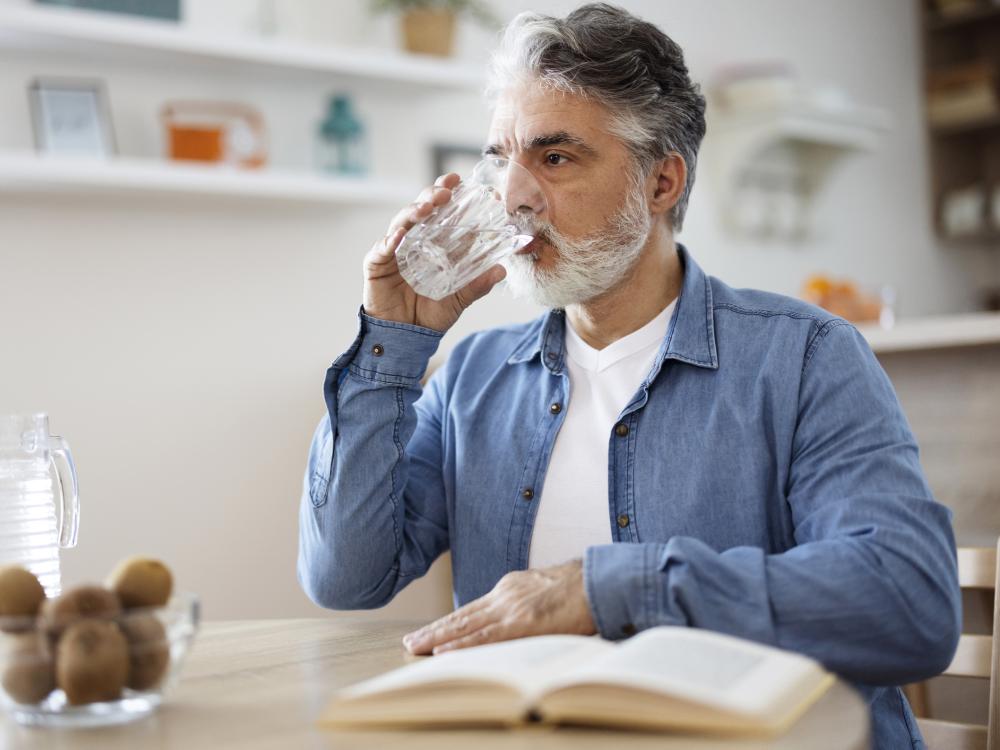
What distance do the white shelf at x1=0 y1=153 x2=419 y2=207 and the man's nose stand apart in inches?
41.4

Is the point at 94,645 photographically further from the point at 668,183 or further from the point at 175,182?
the point at 175,182

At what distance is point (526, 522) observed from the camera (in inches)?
58.7

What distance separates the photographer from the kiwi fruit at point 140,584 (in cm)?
88

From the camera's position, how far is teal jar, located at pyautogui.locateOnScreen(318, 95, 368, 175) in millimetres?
2674

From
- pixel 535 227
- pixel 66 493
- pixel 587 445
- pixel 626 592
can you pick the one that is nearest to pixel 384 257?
pixel 535 227

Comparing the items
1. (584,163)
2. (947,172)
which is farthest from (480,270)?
(947,172)

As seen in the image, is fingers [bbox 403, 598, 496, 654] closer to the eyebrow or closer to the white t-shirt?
the white t-shirt

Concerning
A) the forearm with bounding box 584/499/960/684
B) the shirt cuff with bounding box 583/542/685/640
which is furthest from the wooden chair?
the shirt cuff with bounding box 583/542/685/640

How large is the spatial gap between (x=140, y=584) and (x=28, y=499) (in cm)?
46

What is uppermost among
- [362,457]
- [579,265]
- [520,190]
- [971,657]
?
[520,190]

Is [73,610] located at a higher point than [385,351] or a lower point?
lower

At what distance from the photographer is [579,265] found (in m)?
1.54

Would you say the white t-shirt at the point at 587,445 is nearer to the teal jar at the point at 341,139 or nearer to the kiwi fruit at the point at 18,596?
the kiwi fruit at the point at 18,596

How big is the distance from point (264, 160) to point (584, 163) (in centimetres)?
117
